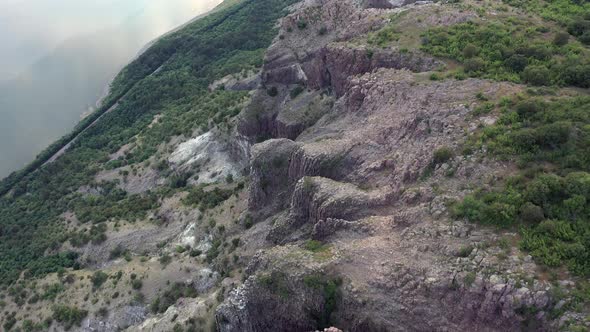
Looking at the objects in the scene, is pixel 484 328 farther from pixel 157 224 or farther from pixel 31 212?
pixel 31 212

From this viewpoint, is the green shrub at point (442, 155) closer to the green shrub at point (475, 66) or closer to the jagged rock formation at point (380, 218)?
the jagged rock formation at point (380, 218)

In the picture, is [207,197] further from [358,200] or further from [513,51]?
[513,51]

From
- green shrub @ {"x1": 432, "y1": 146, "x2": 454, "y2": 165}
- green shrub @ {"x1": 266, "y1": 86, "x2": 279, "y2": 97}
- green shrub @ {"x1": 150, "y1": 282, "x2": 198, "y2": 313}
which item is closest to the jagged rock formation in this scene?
green shrub @ {"x1": 432, "y1": 146, "x2": 454, "y2": 165}

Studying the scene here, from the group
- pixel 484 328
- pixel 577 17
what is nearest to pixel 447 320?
pixel 484 328

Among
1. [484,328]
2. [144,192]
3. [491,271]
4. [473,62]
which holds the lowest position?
[144,192]

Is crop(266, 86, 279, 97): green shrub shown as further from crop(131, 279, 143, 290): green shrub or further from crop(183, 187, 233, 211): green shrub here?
crop(131, 279, 143, 290): green shrub
